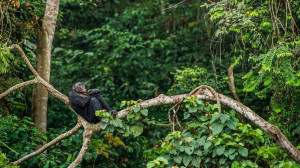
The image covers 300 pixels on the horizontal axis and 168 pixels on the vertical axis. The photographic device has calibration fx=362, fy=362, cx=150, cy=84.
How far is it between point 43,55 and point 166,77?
13.8ft

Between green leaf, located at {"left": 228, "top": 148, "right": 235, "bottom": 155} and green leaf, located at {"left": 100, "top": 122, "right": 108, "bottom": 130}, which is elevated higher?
green leaf, located at {"left": 100, "top": 122, "right": 108, "bottom": 130}

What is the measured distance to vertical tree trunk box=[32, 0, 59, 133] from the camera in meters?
Answer: 6.75

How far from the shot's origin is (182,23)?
11.2 meters

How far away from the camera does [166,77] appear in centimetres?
1025

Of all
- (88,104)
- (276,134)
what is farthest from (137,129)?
(276,134)

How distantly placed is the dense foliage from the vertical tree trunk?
0.75ft

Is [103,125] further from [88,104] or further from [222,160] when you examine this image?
[222,160]

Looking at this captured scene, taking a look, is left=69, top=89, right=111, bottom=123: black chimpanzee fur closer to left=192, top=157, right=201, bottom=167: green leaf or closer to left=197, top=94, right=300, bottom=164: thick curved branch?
left=192, top=157, right=201, bottom=167: green leaf

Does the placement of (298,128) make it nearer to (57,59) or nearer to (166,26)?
(166,26)

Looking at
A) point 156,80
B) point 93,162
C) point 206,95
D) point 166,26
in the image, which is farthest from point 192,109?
point 166,26

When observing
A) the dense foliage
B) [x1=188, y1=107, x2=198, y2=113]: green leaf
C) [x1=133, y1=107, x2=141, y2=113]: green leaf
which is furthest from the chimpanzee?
[x1=188, y1=107, x2=198, y2=113]: green leaf

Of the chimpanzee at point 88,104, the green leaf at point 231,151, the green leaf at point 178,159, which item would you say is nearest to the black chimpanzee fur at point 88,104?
Result: the chimpanzee at point 88,104

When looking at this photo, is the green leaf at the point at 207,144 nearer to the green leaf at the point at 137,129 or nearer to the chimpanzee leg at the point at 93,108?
the green leaf at the point at 137,129

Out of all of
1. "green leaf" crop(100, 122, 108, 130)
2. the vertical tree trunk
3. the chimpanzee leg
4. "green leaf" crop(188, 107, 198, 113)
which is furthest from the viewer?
the vertical tree trunk
